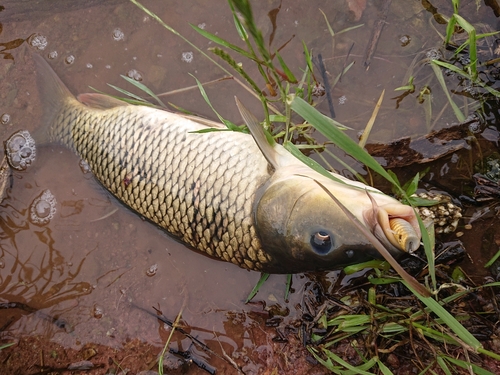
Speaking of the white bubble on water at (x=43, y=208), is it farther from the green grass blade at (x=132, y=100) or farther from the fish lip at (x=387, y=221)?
the fish lip at (x=387, y=221)

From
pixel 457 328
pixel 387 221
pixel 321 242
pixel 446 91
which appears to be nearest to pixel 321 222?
pixel 321 242

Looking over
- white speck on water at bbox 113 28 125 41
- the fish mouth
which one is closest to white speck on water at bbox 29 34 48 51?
white speck on water at bbox 113 28 125 41

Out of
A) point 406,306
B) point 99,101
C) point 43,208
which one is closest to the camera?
point 406,306

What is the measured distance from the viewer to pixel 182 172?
89.4 inches

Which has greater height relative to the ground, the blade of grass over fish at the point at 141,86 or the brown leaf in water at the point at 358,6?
the brown leaf in water at the point at 358,6

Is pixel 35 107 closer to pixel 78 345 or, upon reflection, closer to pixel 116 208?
pixel 116 208

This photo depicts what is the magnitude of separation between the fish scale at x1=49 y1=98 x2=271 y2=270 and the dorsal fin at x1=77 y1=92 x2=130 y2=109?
0.10 meters

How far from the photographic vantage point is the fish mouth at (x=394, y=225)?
5.19 feet

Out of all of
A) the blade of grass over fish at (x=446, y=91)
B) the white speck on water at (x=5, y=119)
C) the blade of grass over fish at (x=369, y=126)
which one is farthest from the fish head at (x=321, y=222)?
the white speck on water at (x=5, y=119)

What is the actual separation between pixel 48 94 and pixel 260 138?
1762mm

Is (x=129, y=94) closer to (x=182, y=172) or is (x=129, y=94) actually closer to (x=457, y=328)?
(x=182, y=172)

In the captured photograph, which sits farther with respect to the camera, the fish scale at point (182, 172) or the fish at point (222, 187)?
the fish scale at point (182, 172)

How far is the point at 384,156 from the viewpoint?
2535 mm

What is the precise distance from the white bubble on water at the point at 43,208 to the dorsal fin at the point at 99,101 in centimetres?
77
